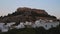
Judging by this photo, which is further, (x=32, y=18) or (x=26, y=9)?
(x=26, y=9)

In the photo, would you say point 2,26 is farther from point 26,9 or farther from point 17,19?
point 26,9

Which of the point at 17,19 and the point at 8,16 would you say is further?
the point at 8,16

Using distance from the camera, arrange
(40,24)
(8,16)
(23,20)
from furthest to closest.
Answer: (8,16), (23,20), (40,24)

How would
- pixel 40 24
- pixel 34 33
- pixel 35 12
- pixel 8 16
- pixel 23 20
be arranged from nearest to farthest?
pixel 34 33 → pixel 40 24 → pixel 23 20 → pixel 8 16 → pixel 35 12

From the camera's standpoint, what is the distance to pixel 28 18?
15.6 meters

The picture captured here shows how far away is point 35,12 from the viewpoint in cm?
1828

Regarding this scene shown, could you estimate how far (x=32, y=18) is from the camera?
1566 cm

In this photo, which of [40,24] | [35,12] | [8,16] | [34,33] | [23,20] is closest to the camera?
[34,33]

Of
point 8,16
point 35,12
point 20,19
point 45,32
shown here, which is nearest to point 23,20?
point 20,19

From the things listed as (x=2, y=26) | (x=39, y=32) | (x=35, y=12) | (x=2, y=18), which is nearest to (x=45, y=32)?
(x=39, y=32)

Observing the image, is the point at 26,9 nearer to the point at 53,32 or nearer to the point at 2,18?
the point at 2,18

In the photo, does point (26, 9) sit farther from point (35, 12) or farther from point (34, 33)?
point (34, 33)

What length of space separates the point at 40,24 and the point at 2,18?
4.58m

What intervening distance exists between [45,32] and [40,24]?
2.76 meters
